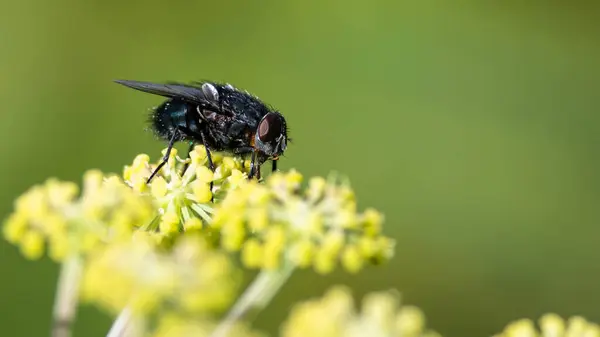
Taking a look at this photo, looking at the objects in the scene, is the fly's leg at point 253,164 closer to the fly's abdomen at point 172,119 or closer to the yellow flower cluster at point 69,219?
the fly's abdomen at point 172,119

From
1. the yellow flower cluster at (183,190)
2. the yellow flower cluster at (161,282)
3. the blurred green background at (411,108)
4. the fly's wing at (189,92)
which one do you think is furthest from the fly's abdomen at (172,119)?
the blurred green background at (411,108)

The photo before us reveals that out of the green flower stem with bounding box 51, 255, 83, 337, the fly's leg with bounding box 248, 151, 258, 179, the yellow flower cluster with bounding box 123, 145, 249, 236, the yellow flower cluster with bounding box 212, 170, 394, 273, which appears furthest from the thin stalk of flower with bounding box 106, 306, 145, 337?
the fly's leg with bounding box 248, 151, 258, 179

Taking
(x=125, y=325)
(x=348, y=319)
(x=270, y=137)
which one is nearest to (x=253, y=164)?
(x=270, y=137)

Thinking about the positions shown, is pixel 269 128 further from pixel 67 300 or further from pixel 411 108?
pixel 411 108

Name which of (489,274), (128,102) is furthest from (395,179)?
(128,102)

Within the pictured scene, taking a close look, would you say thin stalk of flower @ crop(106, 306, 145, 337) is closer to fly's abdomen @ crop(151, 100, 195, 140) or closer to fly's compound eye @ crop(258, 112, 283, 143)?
fly's compound eye @ crop(258, 112, 283, 143)
